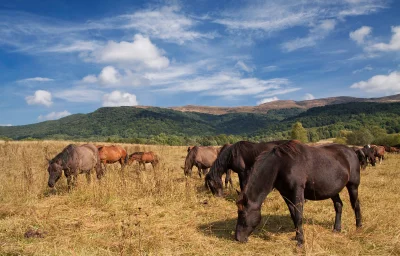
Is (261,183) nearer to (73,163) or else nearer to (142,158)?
(73,163)

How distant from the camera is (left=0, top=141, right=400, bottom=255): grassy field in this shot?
4875 mm

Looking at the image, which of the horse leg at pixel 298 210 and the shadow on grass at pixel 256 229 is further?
the shadow on grass at pixel 256 229

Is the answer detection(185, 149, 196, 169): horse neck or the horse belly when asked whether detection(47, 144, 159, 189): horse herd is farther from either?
the horse belly

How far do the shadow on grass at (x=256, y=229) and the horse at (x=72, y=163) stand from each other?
536 cm

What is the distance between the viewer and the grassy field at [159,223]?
4875 millimetres

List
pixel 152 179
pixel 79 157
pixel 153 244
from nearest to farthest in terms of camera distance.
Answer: pixel 153 244 → pixel 152 179 → pixel 79 157

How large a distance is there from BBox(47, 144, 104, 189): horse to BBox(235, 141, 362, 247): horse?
21.3 ft

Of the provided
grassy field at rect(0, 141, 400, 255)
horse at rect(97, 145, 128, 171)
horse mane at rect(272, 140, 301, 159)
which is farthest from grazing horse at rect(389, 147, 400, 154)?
horse mane at rect(272, 140, 301, 159)

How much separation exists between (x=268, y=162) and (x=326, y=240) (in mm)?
1889

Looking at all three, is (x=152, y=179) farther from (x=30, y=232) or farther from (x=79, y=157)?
(x=30, y=232)

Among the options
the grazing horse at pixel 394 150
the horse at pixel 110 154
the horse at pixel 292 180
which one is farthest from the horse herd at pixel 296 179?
the grazing horse at pixel 394 150

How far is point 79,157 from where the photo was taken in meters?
10.6

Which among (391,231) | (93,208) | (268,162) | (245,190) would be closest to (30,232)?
(93,208)

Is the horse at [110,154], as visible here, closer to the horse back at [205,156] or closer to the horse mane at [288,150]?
the horse back at [205,156]
